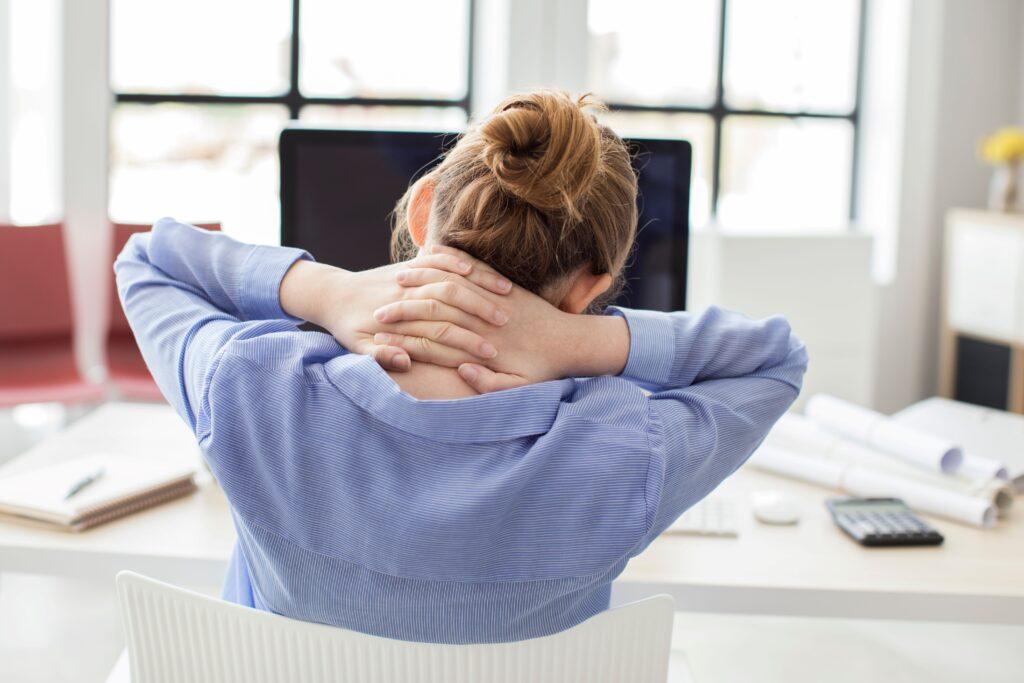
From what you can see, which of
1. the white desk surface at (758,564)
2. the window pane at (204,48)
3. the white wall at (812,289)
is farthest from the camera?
the window pane at (204,48)

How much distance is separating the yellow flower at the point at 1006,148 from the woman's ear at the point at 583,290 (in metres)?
3.67

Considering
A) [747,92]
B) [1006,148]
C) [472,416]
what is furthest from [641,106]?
[472,416]

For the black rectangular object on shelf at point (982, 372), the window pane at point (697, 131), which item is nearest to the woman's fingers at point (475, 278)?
the black rectangular object on shelf at point (982, 372)

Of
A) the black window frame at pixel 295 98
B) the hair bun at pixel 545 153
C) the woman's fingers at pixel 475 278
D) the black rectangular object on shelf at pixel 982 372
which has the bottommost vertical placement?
the black rectangular object on shelf at pixel 982 372

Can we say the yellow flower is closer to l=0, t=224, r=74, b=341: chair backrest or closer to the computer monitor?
the computer monitor

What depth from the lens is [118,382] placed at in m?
3.39

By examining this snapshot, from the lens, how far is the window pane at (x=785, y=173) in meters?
4.86

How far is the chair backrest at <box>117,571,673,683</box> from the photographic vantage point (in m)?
0.93

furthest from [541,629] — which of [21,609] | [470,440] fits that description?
[21,609]

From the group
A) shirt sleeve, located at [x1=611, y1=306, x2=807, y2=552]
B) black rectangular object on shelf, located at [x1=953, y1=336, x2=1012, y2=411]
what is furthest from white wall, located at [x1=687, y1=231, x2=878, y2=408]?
shirt sleeve, located at [x1=611, y1=306, x2=807, y2=552]

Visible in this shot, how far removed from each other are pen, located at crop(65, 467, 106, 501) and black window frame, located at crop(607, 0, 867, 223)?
3445 millimetres

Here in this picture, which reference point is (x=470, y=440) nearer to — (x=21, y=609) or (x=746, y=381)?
(x=746, y=381)

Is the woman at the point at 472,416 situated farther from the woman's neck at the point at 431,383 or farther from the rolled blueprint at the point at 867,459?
the rolled blueprint at the point at 867,459

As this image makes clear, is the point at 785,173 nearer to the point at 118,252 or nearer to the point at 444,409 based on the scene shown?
the point at 118,252
